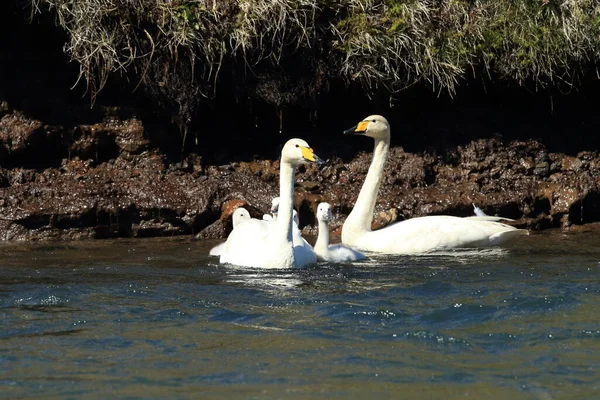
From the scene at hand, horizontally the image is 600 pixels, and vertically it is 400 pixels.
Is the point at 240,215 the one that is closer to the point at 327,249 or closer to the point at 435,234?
the point at 327,249

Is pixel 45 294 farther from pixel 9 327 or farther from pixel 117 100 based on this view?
pixel 117 100

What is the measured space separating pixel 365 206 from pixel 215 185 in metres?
1.61

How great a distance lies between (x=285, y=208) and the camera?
9.03m

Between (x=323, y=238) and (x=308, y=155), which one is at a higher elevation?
(x=308, y=155)

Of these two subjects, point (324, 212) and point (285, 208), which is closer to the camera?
point (285, 208)

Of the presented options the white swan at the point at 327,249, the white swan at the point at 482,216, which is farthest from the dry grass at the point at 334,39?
the white swan at the point at 327,249

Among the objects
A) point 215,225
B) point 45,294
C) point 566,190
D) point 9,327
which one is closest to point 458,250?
point 566,190

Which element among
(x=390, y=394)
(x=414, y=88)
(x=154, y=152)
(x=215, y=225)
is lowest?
(x=390, y=394)

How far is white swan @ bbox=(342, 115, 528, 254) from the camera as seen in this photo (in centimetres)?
995

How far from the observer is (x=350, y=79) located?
36.2ft

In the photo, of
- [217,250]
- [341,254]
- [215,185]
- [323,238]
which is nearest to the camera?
[341,254]

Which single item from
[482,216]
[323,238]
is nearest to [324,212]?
[323,238]

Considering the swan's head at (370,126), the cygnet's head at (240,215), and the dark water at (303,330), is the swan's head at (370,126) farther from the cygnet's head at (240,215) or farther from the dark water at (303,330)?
the dark water at (303,330)

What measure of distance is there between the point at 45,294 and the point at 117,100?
4008 millimetres
